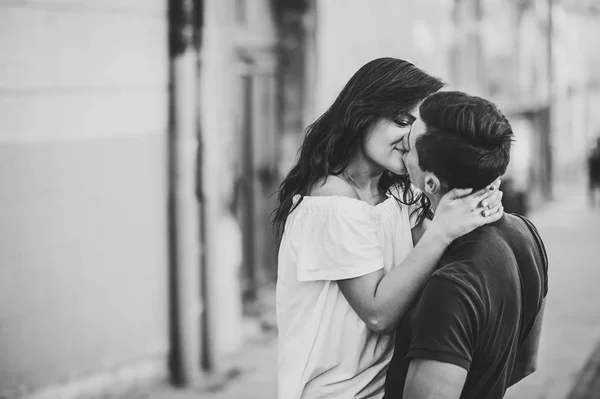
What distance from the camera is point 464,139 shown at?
1.82 metres

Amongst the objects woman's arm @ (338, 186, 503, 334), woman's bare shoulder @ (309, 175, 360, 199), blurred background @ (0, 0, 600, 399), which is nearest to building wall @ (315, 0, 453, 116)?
blurred background @ (0, 0, 600, 399)

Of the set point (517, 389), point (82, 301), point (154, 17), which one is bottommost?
point (517, 389)

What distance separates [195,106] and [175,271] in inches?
41.3

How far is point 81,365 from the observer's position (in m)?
4.46

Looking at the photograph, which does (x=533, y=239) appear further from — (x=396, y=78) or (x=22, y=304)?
(x=22, y=304)

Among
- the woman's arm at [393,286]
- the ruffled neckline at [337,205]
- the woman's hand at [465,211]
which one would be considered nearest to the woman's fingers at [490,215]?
the woman's hand at [465,211]

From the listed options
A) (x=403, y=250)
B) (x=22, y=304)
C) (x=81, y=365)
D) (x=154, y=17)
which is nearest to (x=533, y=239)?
(x=403, y=250)

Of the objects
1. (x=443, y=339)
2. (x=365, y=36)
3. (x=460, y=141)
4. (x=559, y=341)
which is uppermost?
(x=365, y=36)

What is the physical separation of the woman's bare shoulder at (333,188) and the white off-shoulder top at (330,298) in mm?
36

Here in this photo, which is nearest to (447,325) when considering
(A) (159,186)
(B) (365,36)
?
(A) (159,186)

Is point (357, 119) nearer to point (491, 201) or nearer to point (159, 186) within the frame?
point (491, 201)

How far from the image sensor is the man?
1734 mm

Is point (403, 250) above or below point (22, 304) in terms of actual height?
above

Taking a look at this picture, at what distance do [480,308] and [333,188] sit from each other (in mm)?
600
